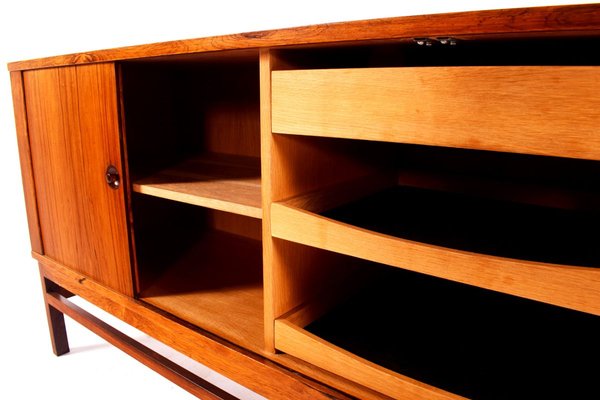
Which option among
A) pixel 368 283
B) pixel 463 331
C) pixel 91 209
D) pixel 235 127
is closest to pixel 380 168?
pixel 368 283

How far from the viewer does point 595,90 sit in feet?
1.55

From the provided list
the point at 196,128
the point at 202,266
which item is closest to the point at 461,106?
the point at 202,266

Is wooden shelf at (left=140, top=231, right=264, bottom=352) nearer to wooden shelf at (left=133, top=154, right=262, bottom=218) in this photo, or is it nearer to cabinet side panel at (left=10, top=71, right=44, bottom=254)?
wooden shelf at (left=133, top=154, right=262, bottom=218)

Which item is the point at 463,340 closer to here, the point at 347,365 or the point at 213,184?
the point at 347,365

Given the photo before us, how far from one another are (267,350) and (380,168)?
0.48 meters

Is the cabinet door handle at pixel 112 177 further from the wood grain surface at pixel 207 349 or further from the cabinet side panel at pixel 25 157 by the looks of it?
the cabinet side panel at pixel 25 157

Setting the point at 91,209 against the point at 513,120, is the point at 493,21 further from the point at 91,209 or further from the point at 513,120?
the point at 91,209

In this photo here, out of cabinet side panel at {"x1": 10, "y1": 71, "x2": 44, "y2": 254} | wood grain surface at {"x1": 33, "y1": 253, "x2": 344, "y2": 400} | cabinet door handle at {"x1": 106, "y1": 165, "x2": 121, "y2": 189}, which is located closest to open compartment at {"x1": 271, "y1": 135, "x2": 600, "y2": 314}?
wood grain surface at {"x1": 33, "y1": 253, "x2": 344, "y2": 400}

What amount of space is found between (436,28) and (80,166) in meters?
0.89

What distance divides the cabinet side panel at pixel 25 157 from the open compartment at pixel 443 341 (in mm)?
894

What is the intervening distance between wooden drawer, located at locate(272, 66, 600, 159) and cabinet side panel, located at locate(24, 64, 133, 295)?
1.73ft

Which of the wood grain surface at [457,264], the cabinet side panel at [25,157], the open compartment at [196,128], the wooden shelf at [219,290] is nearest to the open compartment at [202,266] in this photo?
the wooden shelf at [219,290]

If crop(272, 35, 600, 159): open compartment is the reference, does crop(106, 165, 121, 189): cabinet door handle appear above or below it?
below

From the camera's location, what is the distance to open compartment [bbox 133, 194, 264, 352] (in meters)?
0.97
